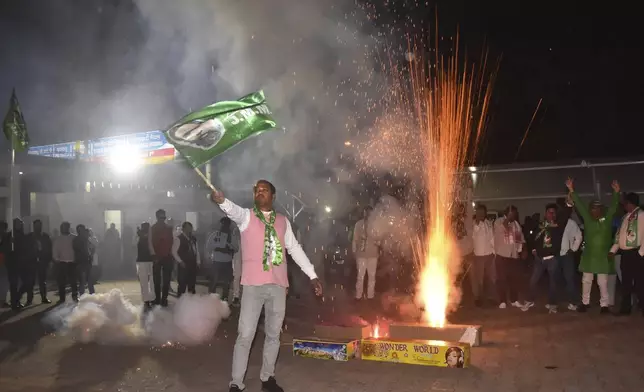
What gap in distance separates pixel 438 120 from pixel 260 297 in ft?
24.9

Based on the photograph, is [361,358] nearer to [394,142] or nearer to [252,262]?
[252,262]

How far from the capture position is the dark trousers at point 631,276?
8961 mm

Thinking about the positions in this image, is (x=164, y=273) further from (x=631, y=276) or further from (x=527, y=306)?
(x=631, y=276)

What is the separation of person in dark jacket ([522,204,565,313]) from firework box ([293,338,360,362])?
4527 millimetres

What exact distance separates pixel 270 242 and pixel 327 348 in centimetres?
180

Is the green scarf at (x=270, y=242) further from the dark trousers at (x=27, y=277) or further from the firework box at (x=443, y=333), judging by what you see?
the dark trousers at (x=27, y=277)

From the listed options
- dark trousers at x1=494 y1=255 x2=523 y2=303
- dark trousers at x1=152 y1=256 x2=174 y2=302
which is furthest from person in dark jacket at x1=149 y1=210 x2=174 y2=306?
dark trousers at x1=494 y1=255 x2=523 y2=303

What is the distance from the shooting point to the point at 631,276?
Result: 29.9ft

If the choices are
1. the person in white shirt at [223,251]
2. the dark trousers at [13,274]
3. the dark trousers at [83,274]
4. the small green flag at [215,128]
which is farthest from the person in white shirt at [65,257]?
the small green flag at [215,128]

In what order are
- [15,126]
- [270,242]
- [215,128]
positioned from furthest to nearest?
[15,126], [215,128], [270,242]

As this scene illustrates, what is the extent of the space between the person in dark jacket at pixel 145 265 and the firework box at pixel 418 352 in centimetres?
651

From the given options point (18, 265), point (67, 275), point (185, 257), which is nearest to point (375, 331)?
point (185, 257)

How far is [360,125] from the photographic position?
42.8 ft

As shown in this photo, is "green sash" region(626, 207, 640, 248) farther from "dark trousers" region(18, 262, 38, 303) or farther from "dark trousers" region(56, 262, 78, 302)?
"dark trousers" region(18, 262, 38, 303)
